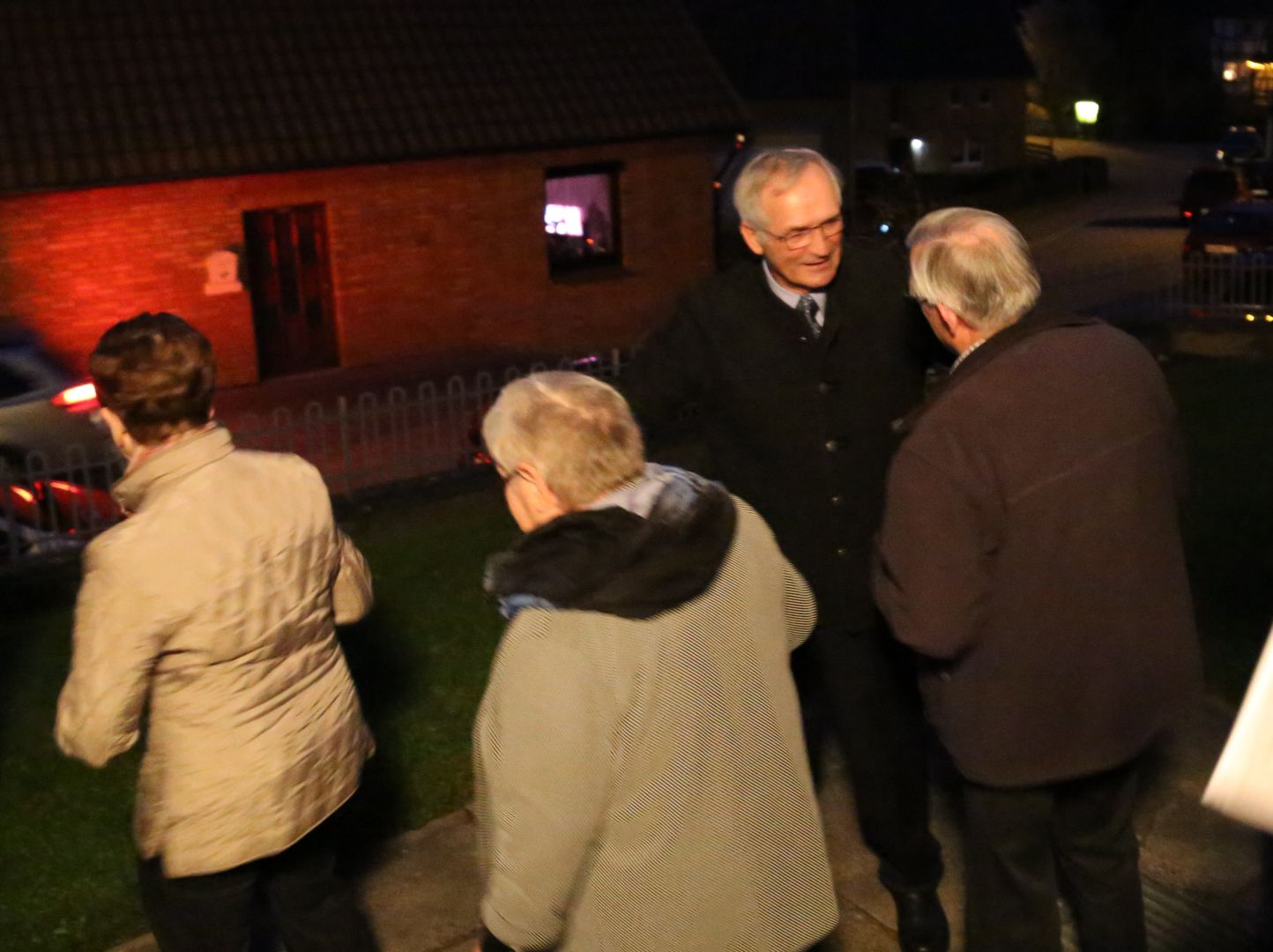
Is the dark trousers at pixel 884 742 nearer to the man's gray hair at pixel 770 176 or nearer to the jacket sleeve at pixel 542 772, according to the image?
the man's gray hair at pixel 770 176

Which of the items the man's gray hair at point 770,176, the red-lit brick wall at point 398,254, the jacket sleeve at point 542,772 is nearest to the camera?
the jacket sleeve at point 542,772

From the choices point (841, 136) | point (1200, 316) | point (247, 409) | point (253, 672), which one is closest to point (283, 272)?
point (247, 409)

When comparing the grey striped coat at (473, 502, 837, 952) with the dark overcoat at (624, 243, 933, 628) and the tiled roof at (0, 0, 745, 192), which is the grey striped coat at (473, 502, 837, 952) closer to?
the dark overcoat at (624, 243, 933, 628)

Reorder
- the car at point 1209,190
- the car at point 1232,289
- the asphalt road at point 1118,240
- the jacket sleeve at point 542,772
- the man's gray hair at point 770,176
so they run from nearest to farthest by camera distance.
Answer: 1. the jacket sleeve at point 542,772
2. the man's gray hair at point 770,176
3. the car at point 1232,289
4. the asphalt road at point 1118,240
5. the car at point 1209,190

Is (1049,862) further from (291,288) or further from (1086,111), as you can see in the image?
(1086,111)

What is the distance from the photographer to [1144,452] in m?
3.27

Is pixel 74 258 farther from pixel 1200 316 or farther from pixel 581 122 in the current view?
pixel 1200 316

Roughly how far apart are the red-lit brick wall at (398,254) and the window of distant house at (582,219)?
0.26 m

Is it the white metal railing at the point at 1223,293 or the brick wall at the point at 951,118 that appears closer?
the white metal railing at the point at 1223,293

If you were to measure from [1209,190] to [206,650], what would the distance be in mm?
33661

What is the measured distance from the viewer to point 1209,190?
33.8 m

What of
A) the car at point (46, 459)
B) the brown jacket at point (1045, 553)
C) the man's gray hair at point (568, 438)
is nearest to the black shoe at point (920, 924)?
the brown jacket at point (1045, 553)

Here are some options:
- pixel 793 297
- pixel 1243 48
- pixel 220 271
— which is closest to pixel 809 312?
pixel 793 297

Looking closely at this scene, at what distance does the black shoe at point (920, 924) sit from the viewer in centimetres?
416
